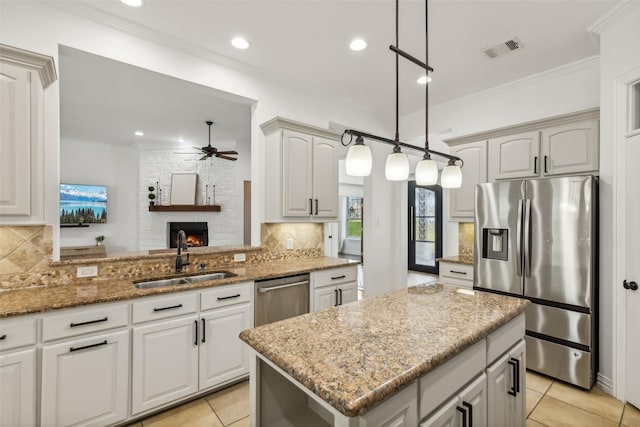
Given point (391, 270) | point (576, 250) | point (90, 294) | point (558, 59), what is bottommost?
point (391, 270)

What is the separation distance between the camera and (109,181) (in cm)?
632

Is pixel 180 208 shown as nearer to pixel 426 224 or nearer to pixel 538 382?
pixel 426 224

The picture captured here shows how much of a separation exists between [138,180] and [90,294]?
197 inches

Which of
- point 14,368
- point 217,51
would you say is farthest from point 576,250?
point 14,368

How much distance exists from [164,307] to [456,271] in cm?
306

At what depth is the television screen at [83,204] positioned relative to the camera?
5.82 meters

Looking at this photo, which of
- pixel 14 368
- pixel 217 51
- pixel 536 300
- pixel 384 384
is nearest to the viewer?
pixel 384 384

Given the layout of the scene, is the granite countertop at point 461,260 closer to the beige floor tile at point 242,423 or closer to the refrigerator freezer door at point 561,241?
the refrigerator freezer door at point 561,241

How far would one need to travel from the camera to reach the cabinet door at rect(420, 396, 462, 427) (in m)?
1.17

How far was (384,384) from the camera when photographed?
944 millimetres

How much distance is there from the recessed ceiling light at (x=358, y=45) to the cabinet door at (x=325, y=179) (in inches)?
38.5

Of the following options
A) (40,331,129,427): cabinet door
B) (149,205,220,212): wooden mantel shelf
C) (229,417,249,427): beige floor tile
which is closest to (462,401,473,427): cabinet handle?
(229,417,249,427): beige floor tile

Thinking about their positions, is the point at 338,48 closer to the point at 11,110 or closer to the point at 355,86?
the point at 355,86

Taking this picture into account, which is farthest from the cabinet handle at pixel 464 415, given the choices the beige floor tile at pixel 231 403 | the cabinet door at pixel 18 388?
the cabinet door at pixel 18 388
